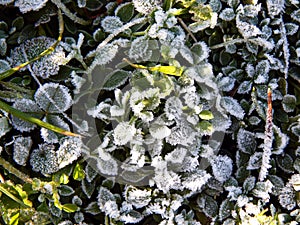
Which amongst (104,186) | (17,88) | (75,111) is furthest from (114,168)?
(17,88)

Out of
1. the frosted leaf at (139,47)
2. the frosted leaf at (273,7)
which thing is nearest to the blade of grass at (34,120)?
the frosted leaf at (139,47)

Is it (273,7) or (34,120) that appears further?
(273,7)

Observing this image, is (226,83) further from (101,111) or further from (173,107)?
(101,111)

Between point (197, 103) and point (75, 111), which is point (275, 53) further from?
point (75, 111)

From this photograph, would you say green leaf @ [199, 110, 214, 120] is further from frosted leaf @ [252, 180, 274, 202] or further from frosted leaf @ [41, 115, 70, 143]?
frosted leaf @ [41, 115, 70, 143]

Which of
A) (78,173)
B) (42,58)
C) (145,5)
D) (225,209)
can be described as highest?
(145,5)

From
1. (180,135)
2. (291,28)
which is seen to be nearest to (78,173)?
(180,135)

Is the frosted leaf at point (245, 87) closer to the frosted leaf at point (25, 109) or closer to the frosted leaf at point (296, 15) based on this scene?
the frosted leaf at point (296, 15)
